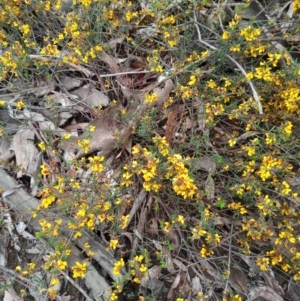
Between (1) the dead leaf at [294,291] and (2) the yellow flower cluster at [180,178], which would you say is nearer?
(2) the yellow flower cluster at [180,178]

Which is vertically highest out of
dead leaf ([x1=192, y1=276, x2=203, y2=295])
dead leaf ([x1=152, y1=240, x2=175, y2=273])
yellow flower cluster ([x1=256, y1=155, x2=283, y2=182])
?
yellow flower cluster ([x1=256, y1=155, x2=283, y2=182])

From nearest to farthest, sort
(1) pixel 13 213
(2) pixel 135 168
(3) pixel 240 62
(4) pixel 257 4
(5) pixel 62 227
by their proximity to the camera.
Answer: (2) pixel 135 168 < (5) pixel 62 227 < (1) pixel 13 213 < (3) pixel 240 62 < (4) pixel 257 4

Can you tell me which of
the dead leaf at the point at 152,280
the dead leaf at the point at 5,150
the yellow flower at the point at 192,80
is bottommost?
the dead leaf at the point at 152,280

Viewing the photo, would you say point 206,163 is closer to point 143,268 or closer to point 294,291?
point 143,268

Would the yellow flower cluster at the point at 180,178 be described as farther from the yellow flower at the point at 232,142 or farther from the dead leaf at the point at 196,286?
the dead leaf at the point at 196,286

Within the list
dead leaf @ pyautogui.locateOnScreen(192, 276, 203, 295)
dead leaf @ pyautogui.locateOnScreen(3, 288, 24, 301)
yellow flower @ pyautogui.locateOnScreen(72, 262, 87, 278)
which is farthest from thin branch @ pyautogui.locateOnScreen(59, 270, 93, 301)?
dead leaf @ pyautogui.locateOnScreen(192, 276, 203, 295)

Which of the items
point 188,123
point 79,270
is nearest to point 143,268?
point 79,270

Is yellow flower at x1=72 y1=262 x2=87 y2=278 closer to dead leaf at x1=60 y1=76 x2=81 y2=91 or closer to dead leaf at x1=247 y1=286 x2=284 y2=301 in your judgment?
dead leaf at x1=247 y1=286 x2=284 y2=301

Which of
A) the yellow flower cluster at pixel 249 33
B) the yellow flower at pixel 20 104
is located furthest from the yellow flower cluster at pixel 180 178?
the yellow flower at pixel 20 104

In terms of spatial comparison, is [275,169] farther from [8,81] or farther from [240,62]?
[8,81]

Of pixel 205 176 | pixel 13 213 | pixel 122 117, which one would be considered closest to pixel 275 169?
pixel 205 176

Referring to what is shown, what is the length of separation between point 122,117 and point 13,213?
1.12 metres

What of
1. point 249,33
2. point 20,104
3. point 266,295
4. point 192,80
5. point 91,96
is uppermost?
point 249,33

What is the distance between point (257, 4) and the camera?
12.1 feet
